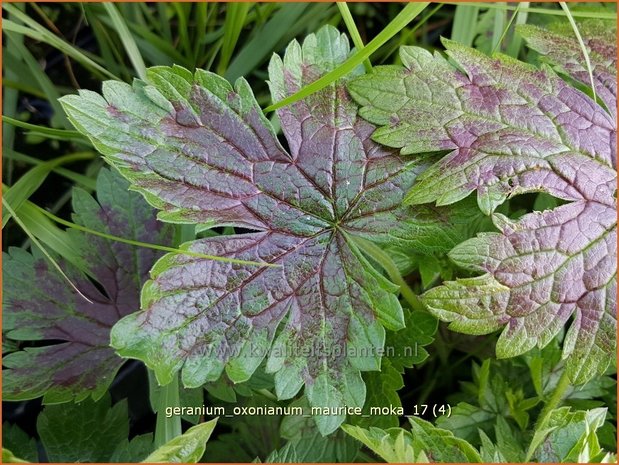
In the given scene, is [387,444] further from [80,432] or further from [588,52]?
[588,52]

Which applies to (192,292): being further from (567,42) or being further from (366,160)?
(567,42)

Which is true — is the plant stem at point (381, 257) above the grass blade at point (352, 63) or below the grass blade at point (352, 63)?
below

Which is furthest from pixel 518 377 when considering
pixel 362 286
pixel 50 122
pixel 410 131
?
pixel 50 122

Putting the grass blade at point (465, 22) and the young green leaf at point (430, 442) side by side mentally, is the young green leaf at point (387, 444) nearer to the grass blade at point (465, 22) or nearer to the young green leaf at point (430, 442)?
the young green leaf at point (430, 442)

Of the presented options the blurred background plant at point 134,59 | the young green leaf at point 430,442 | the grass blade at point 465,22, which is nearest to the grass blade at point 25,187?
the blurred background plant at point 134,59

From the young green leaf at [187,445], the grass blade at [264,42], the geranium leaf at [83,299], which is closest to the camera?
the young green leaf at [187,445]
